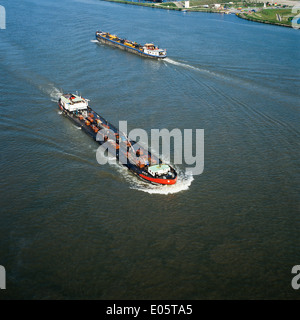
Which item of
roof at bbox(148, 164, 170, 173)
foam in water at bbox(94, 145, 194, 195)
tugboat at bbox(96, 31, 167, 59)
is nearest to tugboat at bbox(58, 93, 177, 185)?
roof at bbox(148, 164, 170, 173)

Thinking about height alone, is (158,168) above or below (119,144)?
below

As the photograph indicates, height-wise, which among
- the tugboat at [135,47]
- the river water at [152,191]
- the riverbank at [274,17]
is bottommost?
the river water at [152,191]

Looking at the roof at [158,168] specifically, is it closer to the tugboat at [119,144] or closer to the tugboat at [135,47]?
the tugboat at [119,144]

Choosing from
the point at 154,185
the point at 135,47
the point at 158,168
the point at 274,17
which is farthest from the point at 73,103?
the point at 274,17

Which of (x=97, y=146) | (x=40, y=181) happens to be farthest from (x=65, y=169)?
(x=97, y=146)

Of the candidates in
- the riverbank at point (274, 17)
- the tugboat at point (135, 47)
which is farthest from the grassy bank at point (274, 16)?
the tugboat at point (135, 47)

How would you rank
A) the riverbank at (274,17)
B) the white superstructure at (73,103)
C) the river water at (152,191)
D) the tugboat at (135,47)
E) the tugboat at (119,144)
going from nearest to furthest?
the river water at (152,191)
the tugboat at (119,144)
the white superstructure at (73,103)
the tugboat at (135,47)
the riverbank at (274,17)

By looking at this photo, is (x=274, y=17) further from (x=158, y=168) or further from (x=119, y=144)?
(x=158, y=168)
